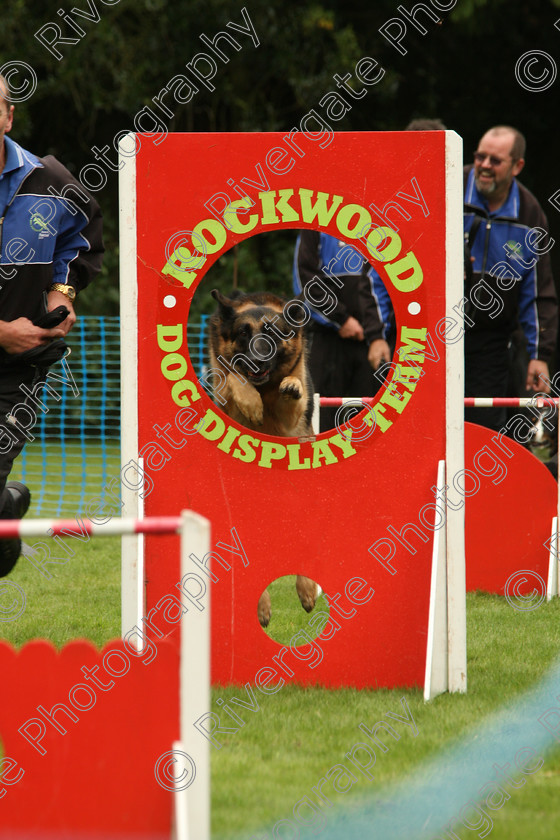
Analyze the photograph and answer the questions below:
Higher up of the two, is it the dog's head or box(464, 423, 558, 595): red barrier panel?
the dog's head

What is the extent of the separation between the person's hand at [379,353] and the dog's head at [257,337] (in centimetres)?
64

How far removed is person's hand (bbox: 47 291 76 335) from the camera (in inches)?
173

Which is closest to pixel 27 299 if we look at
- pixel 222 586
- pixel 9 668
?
pixel 222 586

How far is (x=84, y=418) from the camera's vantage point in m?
12.6

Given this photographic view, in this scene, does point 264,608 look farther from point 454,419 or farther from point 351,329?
point 351,329

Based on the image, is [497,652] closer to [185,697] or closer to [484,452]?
[484,452]

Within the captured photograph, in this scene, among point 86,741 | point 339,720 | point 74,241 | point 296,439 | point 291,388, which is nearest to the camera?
point 86,741

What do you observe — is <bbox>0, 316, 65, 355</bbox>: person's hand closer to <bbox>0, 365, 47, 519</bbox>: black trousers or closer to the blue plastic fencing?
<bbox>0, 365, 47, 519</bbox>: black trousers

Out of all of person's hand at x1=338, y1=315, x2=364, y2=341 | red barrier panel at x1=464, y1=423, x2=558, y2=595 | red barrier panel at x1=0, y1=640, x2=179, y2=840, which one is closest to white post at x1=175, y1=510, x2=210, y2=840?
red barrier panel at x1=0, y1=640, x2=179, y2=840

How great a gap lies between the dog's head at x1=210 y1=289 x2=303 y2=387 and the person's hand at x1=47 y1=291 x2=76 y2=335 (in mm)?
932

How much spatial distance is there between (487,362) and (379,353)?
1.07 m

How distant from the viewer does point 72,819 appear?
2.49m

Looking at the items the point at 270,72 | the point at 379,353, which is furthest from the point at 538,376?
the point at 270,72

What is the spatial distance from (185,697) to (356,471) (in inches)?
73.8
